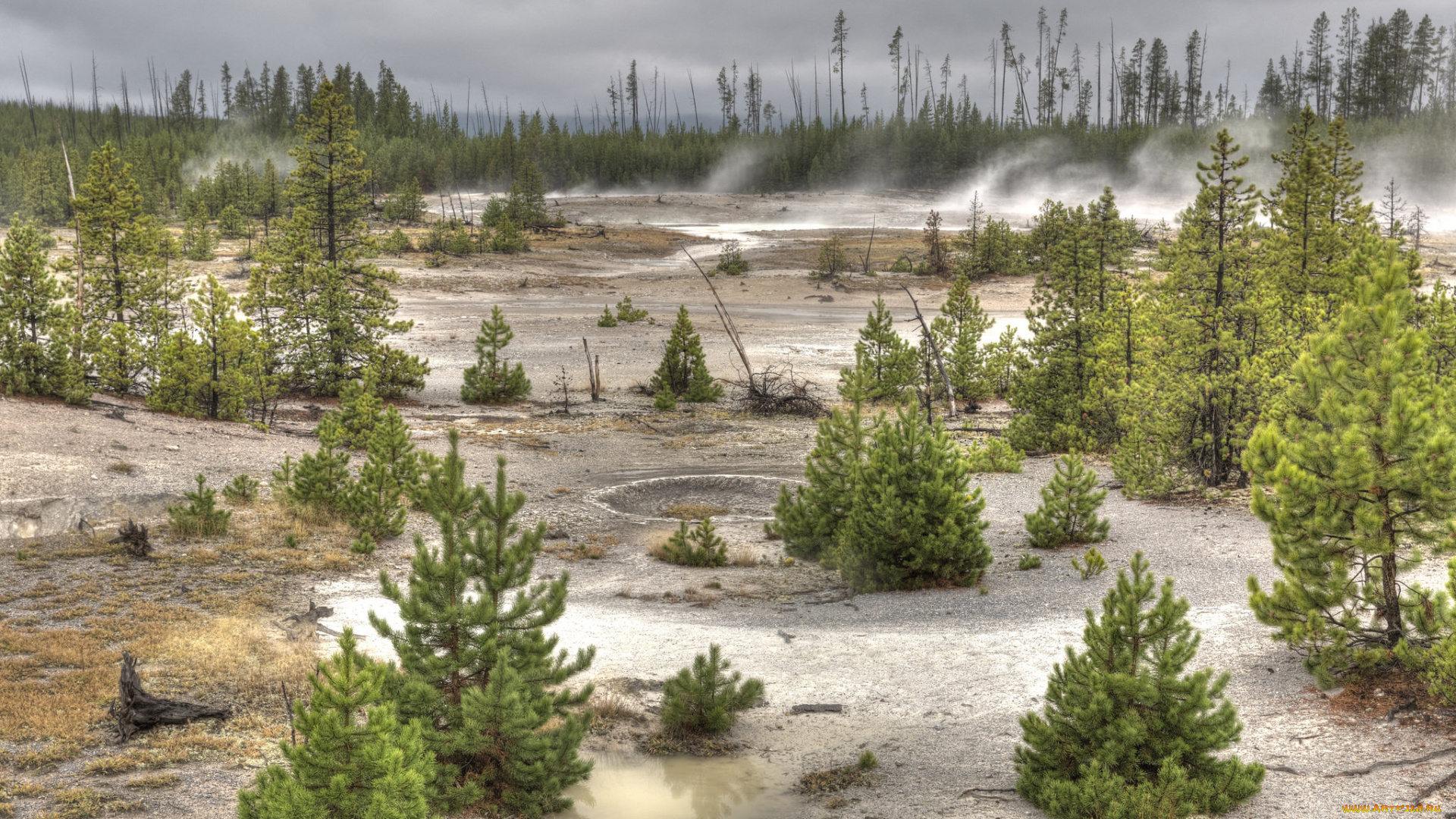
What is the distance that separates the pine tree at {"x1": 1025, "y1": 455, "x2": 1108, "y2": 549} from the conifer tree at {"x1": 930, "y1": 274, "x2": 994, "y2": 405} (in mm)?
13070

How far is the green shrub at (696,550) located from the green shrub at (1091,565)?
490cm

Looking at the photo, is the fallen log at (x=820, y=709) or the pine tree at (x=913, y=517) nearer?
the fallen log at (x=820, y=709)

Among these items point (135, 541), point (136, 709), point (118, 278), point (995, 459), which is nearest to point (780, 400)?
point (995, 459)

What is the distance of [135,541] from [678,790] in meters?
9.05

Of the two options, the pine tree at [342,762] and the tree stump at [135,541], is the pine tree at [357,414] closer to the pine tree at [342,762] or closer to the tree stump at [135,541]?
the tree stump at [135,541]

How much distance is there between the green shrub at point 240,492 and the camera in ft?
50.8

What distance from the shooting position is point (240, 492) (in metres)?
15.7

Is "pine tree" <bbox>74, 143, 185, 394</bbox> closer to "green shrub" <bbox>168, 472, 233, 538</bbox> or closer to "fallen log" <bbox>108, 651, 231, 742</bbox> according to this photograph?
"green shrub" <bbox>168, 472, 233, 538</bbox>

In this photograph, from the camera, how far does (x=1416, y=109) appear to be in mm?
98625

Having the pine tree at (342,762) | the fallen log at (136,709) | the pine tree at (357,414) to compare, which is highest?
the pine tree at (357,414)

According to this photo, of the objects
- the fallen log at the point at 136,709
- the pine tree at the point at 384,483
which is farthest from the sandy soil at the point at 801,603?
the fallen log at the point at 136,709

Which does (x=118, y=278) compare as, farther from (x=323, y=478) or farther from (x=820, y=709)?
(x=820, y=709)

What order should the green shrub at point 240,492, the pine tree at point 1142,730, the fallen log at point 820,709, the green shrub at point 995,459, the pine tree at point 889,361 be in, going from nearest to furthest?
the pine tree at point 1142,730 → the fallen log at point 820,709 → the green shrub at point 240,492 → the green shrub at point 995,459 → the pine tree at point 889,361

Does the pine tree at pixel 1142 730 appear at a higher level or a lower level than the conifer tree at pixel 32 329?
lower
